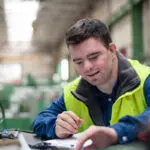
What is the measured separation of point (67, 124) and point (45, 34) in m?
13.3

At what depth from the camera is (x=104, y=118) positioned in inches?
54.3

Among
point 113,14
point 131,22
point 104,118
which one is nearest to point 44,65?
point 113,14

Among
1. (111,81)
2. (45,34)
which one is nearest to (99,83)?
(111,81)

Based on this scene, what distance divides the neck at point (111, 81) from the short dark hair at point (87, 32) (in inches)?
4.3

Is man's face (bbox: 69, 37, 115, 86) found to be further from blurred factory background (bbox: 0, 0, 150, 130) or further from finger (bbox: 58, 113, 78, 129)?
blurred factory background (bbox: 0, 0, 150, 130)

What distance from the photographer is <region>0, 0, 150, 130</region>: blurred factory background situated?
5.61 metres

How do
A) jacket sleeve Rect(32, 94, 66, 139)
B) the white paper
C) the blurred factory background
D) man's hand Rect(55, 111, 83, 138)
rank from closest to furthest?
the white paper, man's hand Rect(55, 111, 83, 138), jacket sleeve Rect(32, 94, 66, 139), the blurred factory background

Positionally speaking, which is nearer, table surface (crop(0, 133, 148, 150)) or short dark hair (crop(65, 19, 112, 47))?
table surface (crop(0, 133, 148, 150))

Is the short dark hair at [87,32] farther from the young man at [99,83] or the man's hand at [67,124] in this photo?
the man's hand at [67,124]

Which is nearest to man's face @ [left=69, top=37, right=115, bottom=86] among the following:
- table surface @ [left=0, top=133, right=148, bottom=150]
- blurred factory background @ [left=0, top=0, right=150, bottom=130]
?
table surface @ [left=0, top=133, right=148, bottom=150]

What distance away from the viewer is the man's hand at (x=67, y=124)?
1217 mm

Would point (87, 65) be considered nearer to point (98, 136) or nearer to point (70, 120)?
point (70, 120)

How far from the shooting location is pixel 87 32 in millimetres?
1240

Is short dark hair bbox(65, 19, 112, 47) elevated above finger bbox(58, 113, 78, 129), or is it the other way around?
short dark hair bbox(65, 19, 112, 47)
